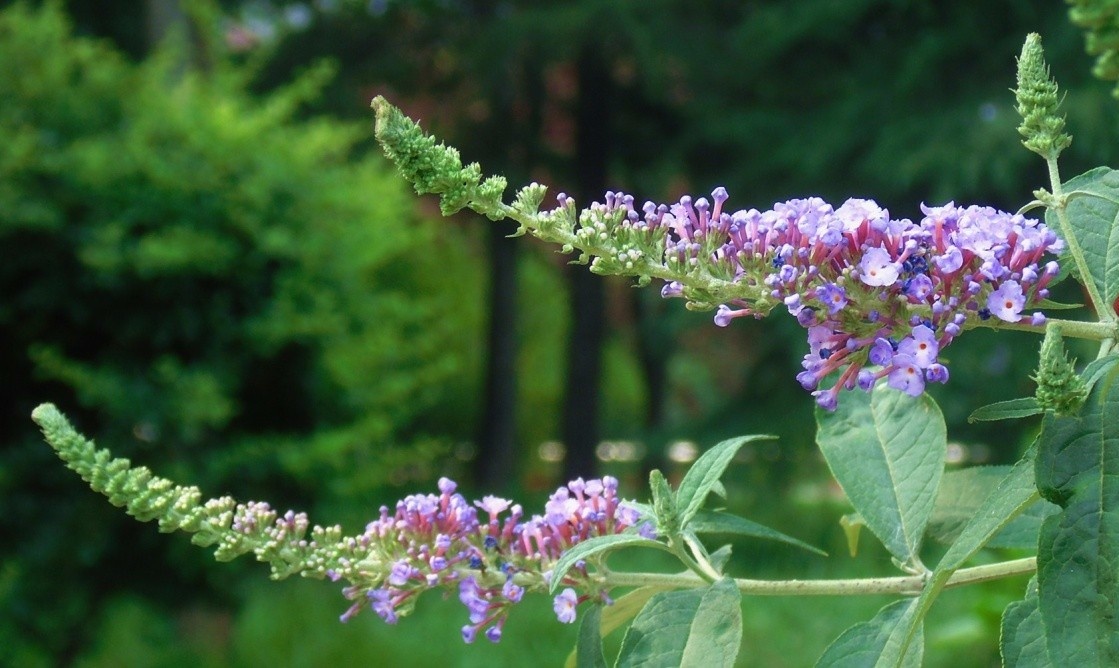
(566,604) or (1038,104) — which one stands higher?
(1038,104)

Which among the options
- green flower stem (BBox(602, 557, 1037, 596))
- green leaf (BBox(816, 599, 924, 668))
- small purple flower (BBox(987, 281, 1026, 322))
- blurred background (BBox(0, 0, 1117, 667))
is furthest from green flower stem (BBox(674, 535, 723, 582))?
blurred background (BBox(0, 0, 1117, 667))

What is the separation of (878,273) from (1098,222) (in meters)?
0.27

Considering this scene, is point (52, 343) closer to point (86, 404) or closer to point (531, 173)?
point (86, 404)

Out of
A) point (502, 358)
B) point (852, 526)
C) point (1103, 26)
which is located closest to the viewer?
point (1103, 26)

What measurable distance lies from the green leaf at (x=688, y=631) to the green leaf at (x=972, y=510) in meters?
0.30

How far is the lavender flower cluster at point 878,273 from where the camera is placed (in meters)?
0.80

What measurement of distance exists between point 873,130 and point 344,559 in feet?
20.6

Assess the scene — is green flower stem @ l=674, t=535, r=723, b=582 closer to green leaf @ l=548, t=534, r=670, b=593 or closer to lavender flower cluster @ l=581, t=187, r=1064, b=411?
green leaf @ l=548, t=534, r=670, b=593

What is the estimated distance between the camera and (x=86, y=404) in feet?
14.5

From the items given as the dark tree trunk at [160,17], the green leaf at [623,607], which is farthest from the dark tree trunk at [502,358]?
the green leaf at [623,607]

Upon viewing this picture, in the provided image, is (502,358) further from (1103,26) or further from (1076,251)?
(1103,26)

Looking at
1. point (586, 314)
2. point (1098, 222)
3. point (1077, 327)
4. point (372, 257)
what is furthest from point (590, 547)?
point (586, 314)

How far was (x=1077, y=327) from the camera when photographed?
31.6 inches

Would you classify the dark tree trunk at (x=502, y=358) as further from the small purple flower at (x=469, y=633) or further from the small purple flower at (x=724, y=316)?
the small purple flower at (x=724, y=316)
